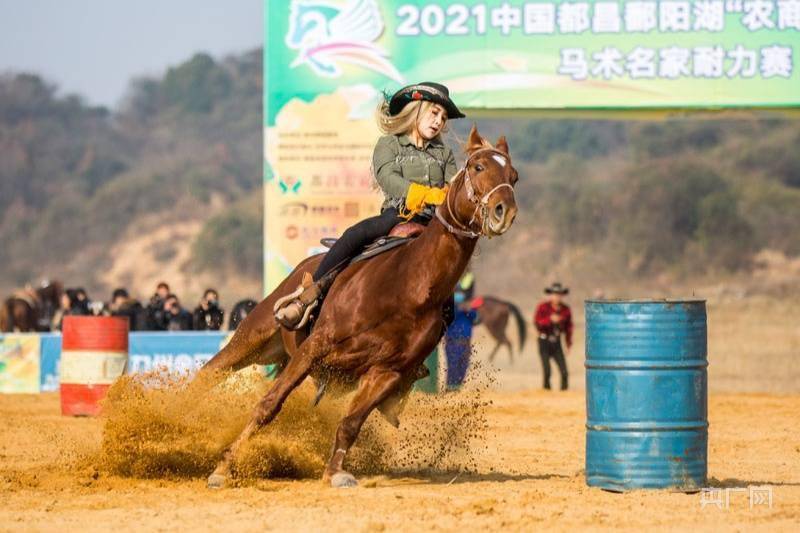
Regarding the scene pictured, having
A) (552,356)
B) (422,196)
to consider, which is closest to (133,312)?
(552,356)

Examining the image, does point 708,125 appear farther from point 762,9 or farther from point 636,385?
point 636,385

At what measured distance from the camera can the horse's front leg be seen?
9680mm

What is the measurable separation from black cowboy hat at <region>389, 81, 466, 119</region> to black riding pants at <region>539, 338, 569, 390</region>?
13931mm

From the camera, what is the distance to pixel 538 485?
33.1 ft

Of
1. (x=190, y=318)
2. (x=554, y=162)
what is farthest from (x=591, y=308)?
(x=554, y=162)

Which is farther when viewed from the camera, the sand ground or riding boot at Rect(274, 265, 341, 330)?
riding boot at Rect(274, 265, 341, 330)

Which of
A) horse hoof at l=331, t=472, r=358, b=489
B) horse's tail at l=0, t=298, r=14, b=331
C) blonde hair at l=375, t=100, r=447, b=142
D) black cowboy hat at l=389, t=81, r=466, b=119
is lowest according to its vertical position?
horse hoof at l=331, t=472, r=358, b=489

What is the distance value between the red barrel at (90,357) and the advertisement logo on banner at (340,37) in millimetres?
4388

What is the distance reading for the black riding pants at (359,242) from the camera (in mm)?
10180

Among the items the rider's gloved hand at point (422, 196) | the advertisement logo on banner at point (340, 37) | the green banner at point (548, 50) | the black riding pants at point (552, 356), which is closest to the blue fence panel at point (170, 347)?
the green banner at point (548, 50)

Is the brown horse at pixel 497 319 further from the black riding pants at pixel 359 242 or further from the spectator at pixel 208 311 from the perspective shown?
the black riding pants at pixel 359 242

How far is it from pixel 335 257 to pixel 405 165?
826mm

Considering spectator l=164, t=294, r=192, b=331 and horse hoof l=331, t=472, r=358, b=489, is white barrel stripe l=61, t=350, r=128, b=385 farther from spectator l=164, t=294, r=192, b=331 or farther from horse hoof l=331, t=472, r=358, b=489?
horse hoof l=331, t=472, r=358, b=489

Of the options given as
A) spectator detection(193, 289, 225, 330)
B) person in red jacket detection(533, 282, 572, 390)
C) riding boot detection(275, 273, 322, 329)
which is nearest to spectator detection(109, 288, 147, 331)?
spectator detection(193, 289, 225, 330)
